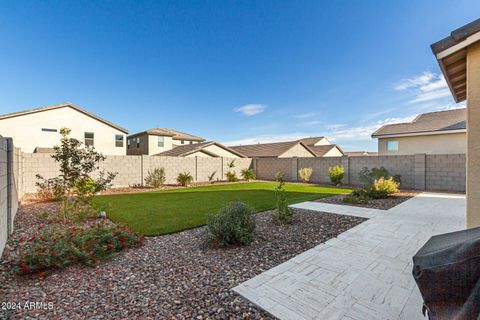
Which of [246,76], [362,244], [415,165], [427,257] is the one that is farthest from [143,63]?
[415,165]

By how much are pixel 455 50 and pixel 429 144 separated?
16.7 metres

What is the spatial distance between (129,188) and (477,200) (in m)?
14.2

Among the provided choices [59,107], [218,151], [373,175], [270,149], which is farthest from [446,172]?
[59,107]

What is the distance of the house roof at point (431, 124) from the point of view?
15.1m

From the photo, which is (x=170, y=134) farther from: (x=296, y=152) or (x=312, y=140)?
(x=312, y=140)

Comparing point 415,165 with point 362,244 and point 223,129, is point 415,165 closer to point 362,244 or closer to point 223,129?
point 362,244

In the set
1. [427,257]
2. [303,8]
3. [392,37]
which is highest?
[303,8]

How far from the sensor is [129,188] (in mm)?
12820

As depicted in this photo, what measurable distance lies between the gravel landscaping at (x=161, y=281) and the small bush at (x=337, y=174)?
10.5 m

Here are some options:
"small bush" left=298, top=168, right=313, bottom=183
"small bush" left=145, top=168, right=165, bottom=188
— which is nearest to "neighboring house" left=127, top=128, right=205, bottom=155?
"small bush" left=145, top=168, right=165, bottom=188

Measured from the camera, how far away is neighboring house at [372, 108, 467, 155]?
48.1ft

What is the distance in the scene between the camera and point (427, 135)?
1570 centimetres

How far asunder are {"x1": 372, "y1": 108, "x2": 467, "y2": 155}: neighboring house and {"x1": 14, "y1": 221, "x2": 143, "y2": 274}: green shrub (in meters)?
19.6

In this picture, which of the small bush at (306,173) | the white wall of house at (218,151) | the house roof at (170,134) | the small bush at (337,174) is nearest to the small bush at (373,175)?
the small bush at (337,174)
